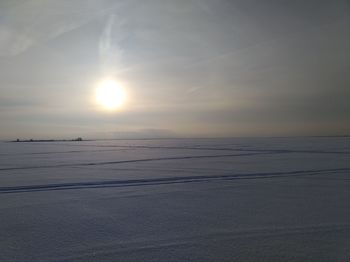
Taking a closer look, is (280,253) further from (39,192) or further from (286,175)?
(286,175)

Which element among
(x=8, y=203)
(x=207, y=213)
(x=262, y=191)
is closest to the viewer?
(x=207, y=213)

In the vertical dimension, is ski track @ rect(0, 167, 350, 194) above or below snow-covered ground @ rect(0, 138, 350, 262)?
above

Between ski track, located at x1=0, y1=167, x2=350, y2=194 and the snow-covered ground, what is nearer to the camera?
the snow-covered ground

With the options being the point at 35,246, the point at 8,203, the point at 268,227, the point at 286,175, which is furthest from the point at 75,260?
the point at 286,175

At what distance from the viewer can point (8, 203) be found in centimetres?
500

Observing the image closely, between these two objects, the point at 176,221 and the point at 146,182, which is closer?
the point at 176,221

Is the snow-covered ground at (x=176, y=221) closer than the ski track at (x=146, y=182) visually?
Yes

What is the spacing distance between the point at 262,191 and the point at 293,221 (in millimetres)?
2059

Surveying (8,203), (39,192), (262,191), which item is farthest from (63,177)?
(262,191)

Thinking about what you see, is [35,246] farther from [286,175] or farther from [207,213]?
[286,175]

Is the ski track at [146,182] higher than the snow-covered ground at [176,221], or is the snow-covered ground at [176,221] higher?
the ski track at [146,182]

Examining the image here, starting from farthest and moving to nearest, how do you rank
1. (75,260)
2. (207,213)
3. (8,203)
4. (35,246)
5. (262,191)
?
(262,191) → (8,203) → (207,213) → (35,246) → (75,260)

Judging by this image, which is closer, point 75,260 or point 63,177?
point 75,260

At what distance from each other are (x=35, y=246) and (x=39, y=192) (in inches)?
120
